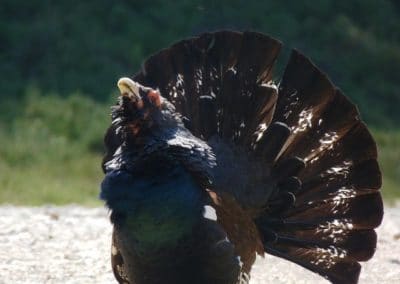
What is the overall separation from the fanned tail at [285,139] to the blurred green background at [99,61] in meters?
5.71

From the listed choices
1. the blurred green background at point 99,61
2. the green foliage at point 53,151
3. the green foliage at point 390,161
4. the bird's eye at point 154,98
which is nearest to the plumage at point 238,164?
the bird's eye at point 154,98

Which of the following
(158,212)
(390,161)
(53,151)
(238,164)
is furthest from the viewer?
(390,161)

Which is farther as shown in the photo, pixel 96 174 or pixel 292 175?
pixel 96 174

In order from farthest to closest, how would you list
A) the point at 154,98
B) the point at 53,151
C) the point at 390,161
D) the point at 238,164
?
the point at 390,161
the point at 53,151
the point at 238,164
the point at 154,98

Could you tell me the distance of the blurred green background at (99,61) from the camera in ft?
41.2

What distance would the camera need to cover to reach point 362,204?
17.1 feet

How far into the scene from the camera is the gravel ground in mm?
6012

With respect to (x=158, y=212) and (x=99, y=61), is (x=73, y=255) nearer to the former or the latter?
(x=158, y=212)

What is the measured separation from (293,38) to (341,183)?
13.4m

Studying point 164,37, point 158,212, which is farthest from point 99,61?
point 158,212

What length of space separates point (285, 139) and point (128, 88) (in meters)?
1.15

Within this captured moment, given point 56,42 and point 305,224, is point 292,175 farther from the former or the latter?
point 56,42

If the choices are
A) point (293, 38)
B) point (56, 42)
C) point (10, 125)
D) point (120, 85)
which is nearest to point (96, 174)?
point (10, 125)

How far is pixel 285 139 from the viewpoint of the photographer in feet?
16.5
